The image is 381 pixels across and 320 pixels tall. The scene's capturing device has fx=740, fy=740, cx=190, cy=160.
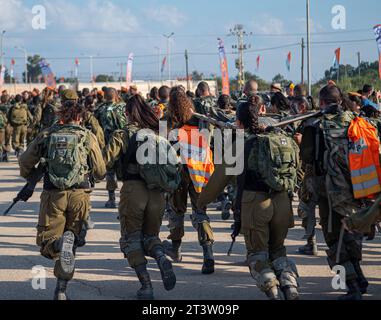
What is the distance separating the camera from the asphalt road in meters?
7.61

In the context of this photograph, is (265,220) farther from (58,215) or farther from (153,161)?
(58,215)

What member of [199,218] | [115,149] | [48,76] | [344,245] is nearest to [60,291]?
[115,149]

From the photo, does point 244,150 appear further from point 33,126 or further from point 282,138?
point 33,126

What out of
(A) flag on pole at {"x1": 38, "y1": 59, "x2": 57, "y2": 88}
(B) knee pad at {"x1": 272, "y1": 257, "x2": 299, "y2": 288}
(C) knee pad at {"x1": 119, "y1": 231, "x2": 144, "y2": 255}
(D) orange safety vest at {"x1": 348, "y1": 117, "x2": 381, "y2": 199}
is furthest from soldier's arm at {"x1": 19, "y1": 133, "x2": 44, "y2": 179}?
(A) flag on pole at {"x1": 38, "y1": 59, "x2": 57, "y2": 88}

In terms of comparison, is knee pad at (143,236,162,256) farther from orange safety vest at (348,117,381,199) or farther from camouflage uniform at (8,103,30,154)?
camouflage uniform at (8,103,30,154)

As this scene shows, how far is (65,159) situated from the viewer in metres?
7.16

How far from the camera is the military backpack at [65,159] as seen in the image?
7.18 meters

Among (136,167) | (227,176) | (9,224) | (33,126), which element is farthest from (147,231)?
(33,126)

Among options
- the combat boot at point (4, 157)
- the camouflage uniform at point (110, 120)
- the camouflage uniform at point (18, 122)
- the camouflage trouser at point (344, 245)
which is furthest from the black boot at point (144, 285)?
the combat boot at point (4, 157)

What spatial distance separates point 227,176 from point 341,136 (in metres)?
1.19

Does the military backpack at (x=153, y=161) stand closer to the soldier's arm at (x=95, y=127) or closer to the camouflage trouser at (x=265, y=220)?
the camouflage trouser at (x=265, y=220)

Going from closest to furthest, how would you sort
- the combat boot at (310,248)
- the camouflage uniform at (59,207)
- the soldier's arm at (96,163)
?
the camouflage uniform at (59,207), the soldier's arm at (96,163), the combat boot at (310,248)

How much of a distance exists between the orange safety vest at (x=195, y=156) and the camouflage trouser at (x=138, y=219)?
117 cm

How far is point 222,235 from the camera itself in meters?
10.9
